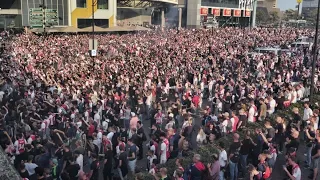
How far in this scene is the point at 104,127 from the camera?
11.2 m

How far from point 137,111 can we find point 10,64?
38.9 ft

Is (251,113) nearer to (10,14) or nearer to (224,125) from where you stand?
(224,125)

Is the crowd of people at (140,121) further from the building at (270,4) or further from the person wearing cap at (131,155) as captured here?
the building at (270,4)

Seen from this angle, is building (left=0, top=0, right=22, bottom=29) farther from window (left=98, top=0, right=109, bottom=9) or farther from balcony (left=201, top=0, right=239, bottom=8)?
balcony (left=201, top=0, right=239, bottom=8)

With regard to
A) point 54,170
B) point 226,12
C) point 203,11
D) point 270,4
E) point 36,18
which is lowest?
point 54,170

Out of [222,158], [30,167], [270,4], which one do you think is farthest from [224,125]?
[270,4]

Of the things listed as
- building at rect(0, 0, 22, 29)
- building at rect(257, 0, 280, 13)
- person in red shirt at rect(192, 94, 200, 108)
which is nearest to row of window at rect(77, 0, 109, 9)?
building at rect(0, 0, 22, 29)

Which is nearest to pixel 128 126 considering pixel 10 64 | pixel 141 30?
pixel 10 64

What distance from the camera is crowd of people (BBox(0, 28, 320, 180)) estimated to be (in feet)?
28.0

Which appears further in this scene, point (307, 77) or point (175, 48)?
point (175, 48)

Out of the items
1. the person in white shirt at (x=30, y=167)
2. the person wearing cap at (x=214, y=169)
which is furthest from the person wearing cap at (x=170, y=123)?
the person in white shirt at (x=30, y=167)

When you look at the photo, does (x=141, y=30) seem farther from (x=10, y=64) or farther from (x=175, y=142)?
(x=175, y=142)

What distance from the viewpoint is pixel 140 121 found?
11.4 meters

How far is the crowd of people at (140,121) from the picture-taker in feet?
28.0
